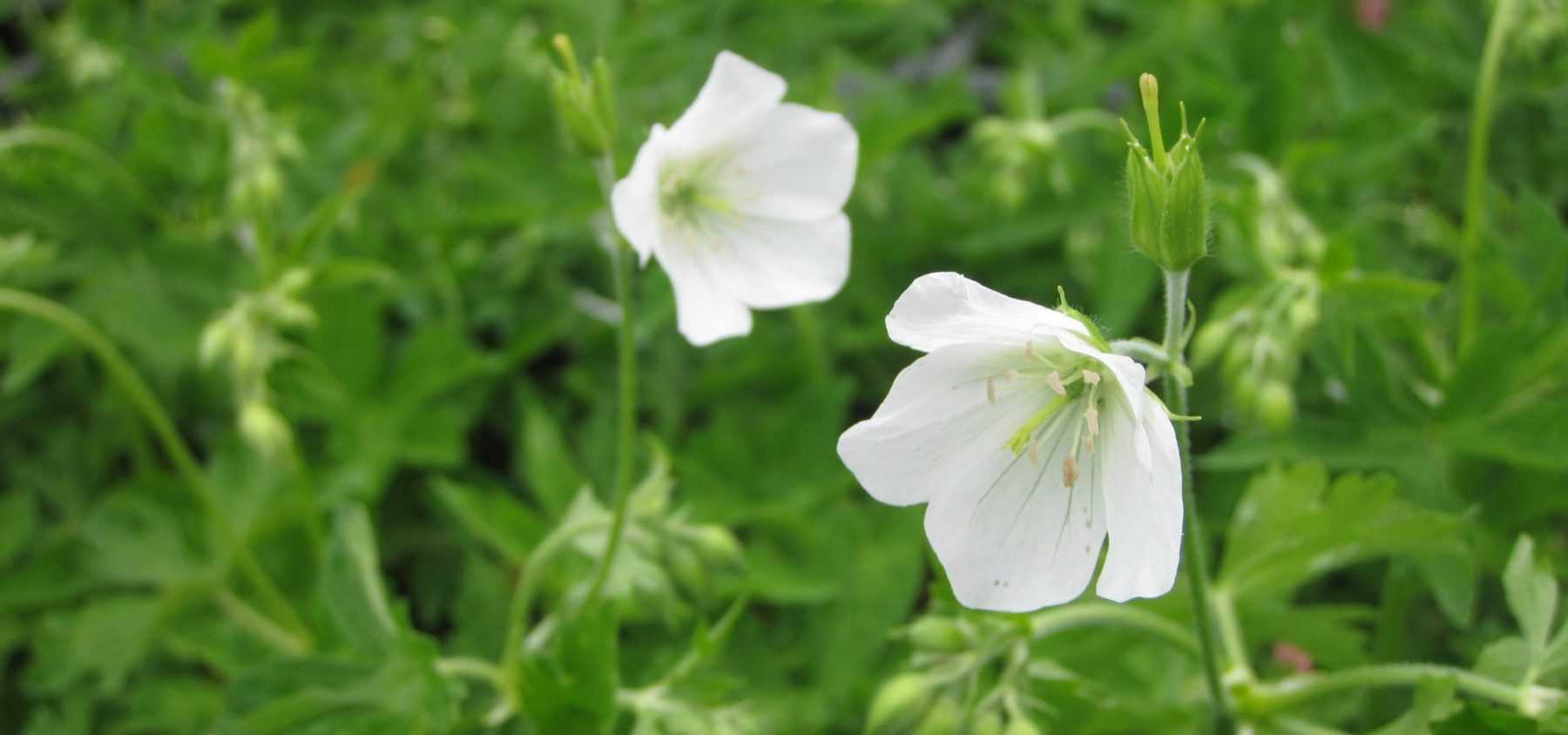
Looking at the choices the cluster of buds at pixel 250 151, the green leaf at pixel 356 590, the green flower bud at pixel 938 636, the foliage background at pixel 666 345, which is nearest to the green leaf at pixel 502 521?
the foliage background at pixel 666 345

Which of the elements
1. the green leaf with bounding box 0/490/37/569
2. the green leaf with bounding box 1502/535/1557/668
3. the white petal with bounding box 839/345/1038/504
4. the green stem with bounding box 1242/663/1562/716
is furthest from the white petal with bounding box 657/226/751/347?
the green leaf with bounding box 0/490/37/569

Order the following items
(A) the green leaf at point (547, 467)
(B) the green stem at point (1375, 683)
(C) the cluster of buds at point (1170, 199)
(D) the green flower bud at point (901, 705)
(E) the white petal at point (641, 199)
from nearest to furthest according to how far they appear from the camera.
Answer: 1. (C) the cluster of buds at point (1170, 199)
2. (B) the green stem at point (1375, 683)
3. (E) the white petal at point (641, 199)
4. (D) the green flower bud at point (901, 705)
5. (A) the green leaf at point (547, 467)

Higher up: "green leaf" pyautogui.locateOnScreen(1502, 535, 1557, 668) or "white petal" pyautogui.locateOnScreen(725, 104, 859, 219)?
"white petal" pyautogui.locateOnScreen(725, 104, 859, 219)

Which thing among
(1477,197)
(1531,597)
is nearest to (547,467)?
(1531,597)

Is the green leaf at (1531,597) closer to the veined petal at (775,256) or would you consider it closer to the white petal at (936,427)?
the white petal at (936,427)

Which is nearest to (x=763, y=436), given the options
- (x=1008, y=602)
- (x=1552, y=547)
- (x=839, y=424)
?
(x=839, y=424)

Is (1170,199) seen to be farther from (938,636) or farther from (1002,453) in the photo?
(938,636)

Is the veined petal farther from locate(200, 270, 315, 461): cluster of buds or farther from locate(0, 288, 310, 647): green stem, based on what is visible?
locate(0, 288, 310, 647): green stem
